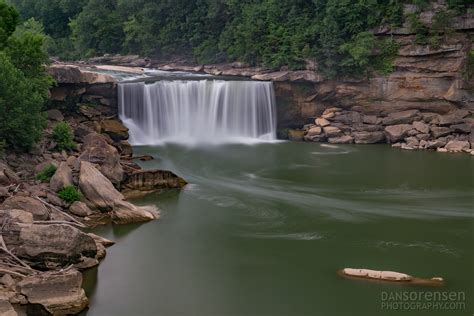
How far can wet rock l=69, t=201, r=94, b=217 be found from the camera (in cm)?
2102

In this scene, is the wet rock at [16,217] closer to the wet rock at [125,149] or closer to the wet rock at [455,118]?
the wet rock at [125,149]

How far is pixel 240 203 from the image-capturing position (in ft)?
77.8

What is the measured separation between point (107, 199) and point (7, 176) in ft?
11.6

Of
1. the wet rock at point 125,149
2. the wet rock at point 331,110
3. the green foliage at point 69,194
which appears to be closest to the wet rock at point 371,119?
the wet rock at point 331,110

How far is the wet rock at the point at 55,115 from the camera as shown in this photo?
93.9 ft

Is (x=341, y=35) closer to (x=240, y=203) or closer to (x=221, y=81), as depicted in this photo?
(x=221, y=81)

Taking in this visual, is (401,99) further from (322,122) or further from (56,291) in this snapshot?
(56,291)

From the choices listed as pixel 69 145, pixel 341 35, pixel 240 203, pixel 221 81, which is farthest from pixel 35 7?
pixel 240 203

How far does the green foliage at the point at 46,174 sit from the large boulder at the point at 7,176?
0.86 metres

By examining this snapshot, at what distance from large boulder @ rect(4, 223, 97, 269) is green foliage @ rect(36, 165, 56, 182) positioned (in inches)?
227

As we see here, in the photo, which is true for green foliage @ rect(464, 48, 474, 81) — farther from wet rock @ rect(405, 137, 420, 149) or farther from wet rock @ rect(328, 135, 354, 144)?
wet rock @ rect(328, 135, 354, 144)

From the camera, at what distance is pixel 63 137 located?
26125 millimetres

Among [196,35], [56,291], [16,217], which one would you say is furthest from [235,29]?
[56,291]

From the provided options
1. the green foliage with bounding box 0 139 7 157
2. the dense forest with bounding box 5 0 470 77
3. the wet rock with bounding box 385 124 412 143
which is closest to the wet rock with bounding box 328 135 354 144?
the wet rock with bounding box 385 124 412 143
